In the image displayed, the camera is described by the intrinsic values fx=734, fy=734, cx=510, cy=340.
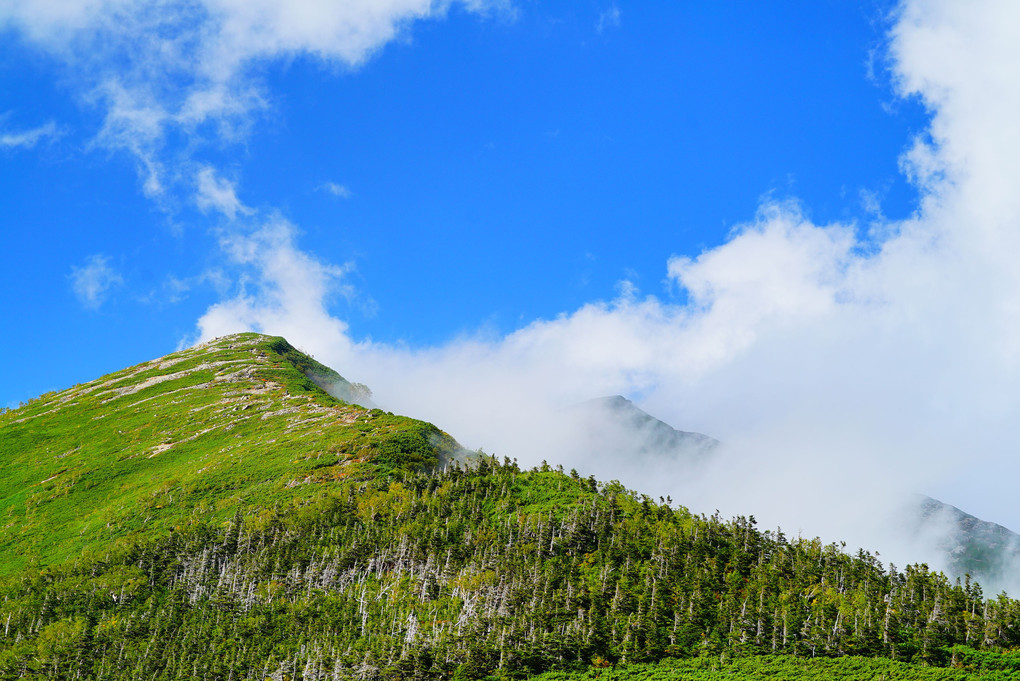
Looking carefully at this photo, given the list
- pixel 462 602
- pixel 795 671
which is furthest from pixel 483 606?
pixel 795 671

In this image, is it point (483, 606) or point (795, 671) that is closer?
point (795, 671)

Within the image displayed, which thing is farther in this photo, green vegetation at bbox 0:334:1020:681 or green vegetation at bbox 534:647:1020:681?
green vegetation at bbox 0:334:1020:681

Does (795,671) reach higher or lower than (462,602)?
lower

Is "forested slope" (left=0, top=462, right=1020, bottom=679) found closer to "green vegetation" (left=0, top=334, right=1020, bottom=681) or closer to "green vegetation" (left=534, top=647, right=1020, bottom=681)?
"green vegetation" (left=0, top=334, right=1020, bottom=681)

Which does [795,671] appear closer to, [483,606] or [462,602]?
[483,606]

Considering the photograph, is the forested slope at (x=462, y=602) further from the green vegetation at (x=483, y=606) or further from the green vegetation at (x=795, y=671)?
the green vegetation at (x=795, y=671)

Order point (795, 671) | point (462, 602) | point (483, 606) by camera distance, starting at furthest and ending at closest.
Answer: point (462, 602) < point (483, 606) < point (795, 671)

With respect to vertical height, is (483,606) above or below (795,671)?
above

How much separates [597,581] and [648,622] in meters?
19.6

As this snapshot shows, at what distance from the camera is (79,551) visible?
19712 centimetres

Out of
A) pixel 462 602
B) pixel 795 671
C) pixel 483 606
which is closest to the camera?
pixel 795 671

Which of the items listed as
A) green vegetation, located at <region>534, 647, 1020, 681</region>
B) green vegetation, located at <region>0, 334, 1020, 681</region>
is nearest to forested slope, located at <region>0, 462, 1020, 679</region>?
green vegetation, located at <region>0, 334, 1020, 681</region>

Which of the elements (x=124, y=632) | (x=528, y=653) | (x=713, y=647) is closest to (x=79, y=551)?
(x=124, y=632)

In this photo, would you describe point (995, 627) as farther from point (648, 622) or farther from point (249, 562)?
point (249, 562)
